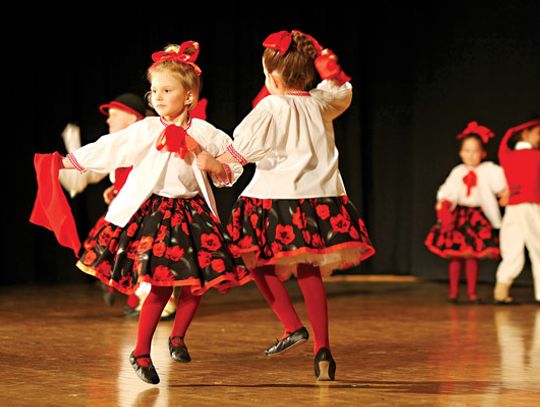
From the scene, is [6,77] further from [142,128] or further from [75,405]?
[75,405]

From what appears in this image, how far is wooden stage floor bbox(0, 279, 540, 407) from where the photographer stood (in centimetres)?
329

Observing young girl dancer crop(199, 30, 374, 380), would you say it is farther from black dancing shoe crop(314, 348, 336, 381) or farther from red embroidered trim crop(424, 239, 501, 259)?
red embroidered trim crop(424, 239, 501, 259)

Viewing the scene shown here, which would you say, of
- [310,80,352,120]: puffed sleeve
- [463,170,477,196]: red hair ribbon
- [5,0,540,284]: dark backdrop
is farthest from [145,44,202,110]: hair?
[5,0,540,284]: dark backdrop

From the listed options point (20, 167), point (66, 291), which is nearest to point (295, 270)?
point (66, 291)

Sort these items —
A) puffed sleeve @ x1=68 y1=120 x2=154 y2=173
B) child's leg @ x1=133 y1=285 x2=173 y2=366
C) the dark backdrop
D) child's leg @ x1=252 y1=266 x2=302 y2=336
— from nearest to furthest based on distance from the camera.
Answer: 1. child's leg @ x1=133 y1=285 x2=173 y2=366
2. puffed sleeve @ x1=68 y1=120 x2=154 y2=173
3. child's leg @ x1=252 y1=266 x2=302 y2=336
4. the dark backdrop

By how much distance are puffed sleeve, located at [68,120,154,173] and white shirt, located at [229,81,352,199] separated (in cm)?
33

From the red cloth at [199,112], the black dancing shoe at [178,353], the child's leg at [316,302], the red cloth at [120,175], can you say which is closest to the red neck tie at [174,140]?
the child's leg at [316,302]

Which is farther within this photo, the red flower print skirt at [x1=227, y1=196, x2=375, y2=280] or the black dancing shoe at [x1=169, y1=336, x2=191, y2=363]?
the black dancing shoe at [x1=169, y1=336, x2=191, y2=363]

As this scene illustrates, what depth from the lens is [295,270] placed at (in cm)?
379

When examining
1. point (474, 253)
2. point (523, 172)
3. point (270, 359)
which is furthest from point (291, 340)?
point (523, 172)

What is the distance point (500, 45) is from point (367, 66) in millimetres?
1131

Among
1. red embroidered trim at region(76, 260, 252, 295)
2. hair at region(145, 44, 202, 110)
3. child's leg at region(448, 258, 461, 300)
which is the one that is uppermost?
hair at region(145, 44, 202, 110)

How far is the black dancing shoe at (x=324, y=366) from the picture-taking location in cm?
351

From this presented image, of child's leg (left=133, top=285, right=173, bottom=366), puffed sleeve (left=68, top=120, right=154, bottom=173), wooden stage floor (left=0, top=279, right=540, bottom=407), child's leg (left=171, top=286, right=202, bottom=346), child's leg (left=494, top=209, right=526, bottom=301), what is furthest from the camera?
child's leg (left=494, top=209, right=526, bottom=301)
